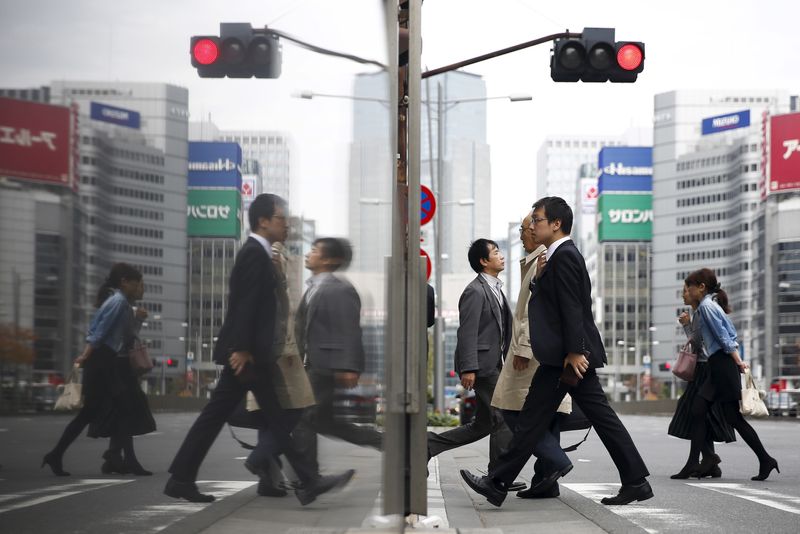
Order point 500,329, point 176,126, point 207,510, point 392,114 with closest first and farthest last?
point 176,126, point 207,510, point 392,114, point 500,329

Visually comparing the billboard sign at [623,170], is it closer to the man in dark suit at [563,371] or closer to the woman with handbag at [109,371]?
the man in dark suit at [563,371]

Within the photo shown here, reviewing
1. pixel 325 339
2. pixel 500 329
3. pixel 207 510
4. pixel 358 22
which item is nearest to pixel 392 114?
pixel 358 22

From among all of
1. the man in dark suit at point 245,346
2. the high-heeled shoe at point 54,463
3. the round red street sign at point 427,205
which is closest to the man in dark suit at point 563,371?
the man in dark suit at point 245,346

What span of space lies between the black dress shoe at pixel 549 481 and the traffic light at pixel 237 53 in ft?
19.4

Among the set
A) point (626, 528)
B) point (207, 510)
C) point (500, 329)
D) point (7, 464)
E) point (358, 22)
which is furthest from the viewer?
point (500, 329)

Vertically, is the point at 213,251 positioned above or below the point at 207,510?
above

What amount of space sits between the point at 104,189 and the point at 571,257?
5780mm

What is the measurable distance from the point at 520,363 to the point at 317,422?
5.45 metres

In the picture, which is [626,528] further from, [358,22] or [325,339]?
[325,339]

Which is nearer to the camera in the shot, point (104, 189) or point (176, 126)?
point (104, 189)

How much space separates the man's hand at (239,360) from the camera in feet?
5.08

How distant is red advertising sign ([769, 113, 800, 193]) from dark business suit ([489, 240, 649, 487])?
374ft

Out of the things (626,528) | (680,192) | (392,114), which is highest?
(680,192)

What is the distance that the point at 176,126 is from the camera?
136 cm
